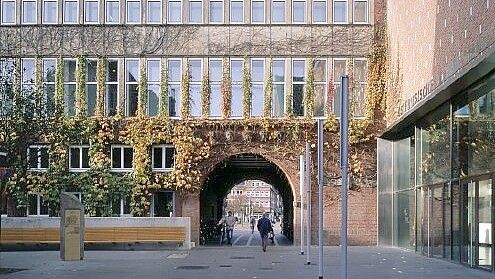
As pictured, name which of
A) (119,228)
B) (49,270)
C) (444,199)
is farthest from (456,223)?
(119,228)

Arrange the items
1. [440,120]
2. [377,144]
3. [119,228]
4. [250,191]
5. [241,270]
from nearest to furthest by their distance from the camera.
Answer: [241,270], [440,120], [119,228], [377,144], [250,191]

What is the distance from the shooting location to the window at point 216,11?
1522 inches

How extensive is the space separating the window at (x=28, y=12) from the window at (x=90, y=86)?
10.4 feet

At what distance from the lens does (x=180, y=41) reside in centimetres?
3844

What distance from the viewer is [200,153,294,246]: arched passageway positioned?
1696 inches

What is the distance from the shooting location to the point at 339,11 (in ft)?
127

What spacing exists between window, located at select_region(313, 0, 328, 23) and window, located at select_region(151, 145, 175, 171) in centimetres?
838

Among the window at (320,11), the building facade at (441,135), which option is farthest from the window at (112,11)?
the building facade at (441,135)

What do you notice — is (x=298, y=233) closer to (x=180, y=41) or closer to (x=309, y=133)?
(x=309, y=133)

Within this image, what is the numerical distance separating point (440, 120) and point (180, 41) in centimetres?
1393

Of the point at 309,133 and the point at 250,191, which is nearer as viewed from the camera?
the point at 309,133

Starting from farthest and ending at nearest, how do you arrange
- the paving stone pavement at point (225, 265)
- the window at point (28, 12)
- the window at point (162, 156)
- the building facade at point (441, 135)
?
the window at point (28, 12) < the window at point (162, 156) < the building facade at point (441, 135) < the paving stone pavement at point (225, 265)

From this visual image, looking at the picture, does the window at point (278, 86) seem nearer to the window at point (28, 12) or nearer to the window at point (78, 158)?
the window at point (78, 158)

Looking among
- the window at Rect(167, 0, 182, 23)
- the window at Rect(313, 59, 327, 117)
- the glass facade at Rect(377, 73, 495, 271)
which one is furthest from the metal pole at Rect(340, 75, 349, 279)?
the window at Rect(167, 0, 182, 23)
